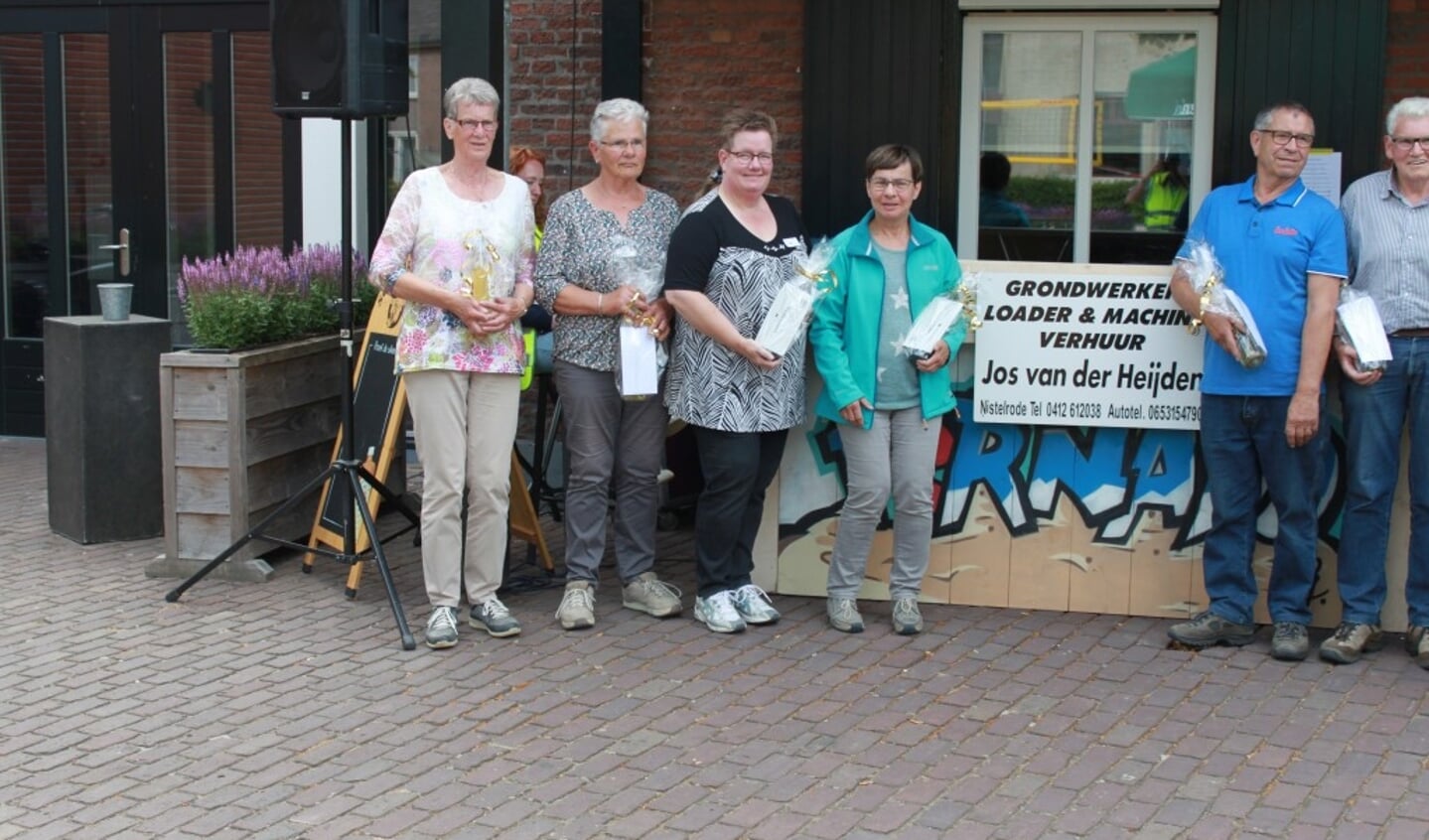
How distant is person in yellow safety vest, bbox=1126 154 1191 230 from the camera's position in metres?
8.20

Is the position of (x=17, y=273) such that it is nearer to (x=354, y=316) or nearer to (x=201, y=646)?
(x=354, y=316)

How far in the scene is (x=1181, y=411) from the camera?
6723 mm

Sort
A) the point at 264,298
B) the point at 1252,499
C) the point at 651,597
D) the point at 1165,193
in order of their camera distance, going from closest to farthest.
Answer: the point at 1252,499, the point at 651,597, the point at 264,298, the point at 1165,193

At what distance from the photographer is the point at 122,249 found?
10.8 metres

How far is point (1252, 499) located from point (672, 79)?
3.73 meters

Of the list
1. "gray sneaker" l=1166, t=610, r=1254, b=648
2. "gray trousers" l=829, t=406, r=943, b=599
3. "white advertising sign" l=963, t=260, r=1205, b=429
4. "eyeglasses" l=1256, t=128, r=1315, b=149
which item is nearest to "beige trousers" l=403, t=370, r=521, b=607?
"gray trousers" l=829, t=406, r=943, b=599

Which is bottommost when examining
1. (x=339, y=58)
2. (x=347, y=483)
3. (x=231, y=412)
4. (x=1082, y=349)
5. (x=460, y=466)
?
(x=347, y=483)

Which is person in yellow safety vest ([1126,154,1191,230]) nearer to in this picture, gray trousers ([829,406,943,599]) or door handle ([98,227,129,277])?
gray trousers ([829,406,943,599])

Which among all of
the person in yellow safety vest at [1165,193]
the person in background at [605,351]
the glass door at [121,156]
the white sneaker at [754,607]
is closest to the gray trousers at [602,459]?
the person in background at [605,351]

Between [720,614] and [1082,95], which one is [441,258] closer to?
[720,614]

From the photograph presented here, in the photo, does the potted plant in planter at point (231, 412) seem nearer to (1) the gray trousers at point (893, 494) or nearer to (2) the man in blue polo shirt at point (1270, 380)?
(1) the gray trousers at point (893, 494)

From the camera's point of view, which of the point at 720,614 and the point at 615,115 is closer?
the point at 615,115

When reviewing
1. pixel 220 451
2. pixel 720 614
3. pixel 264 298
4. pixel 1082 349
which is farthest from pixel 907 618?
pixel 264 298

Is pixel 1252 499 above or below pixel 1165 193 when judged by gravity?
below
